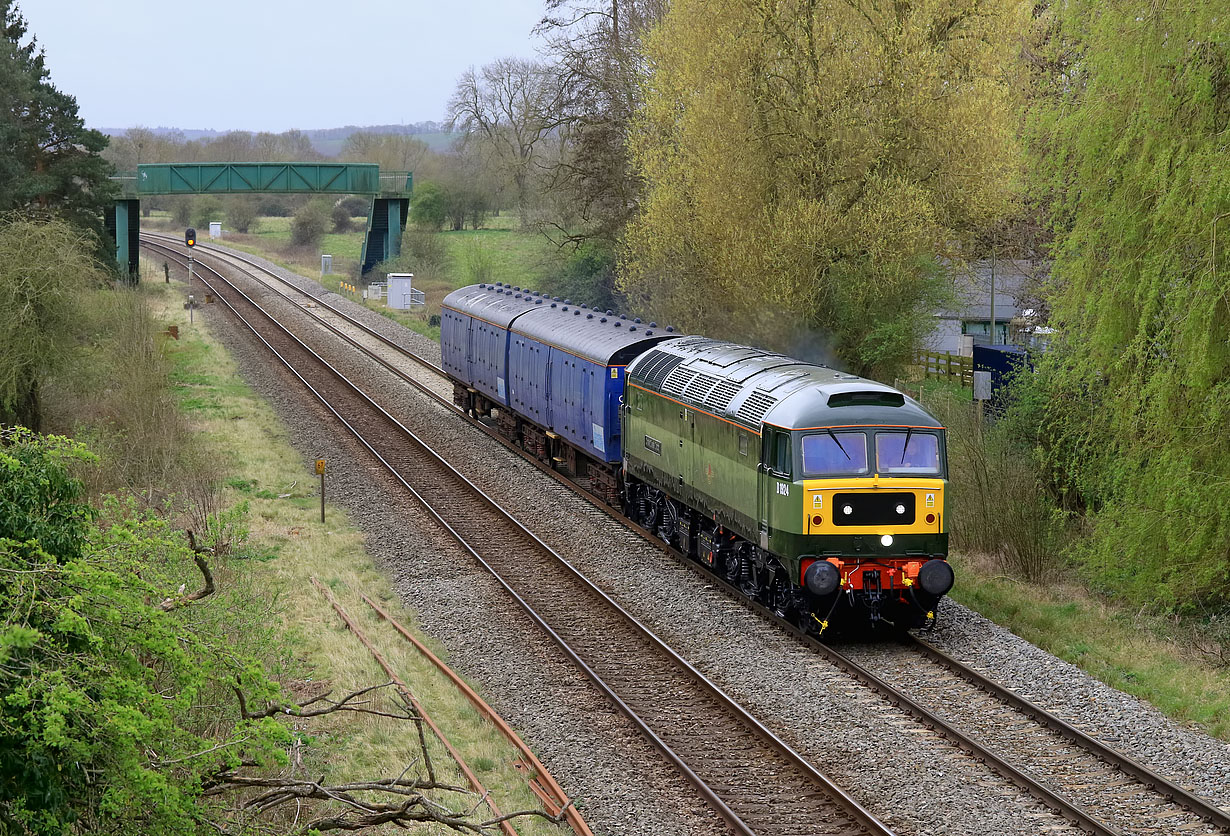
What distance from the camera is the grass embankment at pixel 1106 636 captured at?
13742mm

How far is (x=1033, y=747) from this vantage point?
1247cm

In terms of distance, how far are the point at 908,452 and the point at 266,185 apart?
173 feet

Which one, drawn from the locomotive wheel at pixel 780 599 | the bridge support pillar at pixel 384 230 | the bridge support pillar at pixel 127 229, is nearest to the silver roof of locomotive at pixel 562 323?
the locomotive wheel at pixel 780 599

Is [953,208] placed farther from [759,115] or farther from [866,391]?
[866,391]

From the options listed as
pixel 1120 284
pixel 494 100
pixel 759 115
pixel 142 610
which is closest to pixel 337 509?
pixel 759 115

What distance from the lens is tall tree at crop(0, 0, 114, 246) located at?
4016 centimetres

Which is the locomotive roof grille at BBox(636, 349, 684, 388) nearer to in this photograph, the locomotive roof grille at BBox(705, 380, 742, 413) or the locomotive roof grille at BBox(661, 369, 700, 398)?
the locomotive roof grille at BBox(661, 369, 700, 398)

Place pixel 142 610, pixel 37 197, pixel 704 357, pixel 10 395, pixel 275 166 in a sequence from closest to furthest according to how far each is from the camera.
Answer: pixel 142 610 < pixel 704 357 < pixel 10 395 < pixel 37 197 < pixel 275 166

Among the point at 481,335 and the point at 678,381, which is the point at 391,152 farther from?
the point at 678,381

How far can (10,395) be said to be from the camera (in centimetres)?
2709

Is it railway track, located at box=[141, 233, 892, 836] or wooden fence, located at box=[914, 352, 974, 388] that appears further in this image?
wooden fence, located at box=[914, 352, 974, 388]

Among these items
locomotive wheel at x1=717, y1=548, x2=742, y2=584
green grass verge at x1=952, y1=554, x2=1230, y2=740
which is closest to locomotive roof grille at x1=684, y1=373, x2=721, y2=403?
locomotive wheel at x1=717, y1=548, x2=742, y2=584

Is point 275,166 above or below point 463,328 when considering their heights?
above

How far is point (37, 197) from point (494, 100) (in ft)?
204
